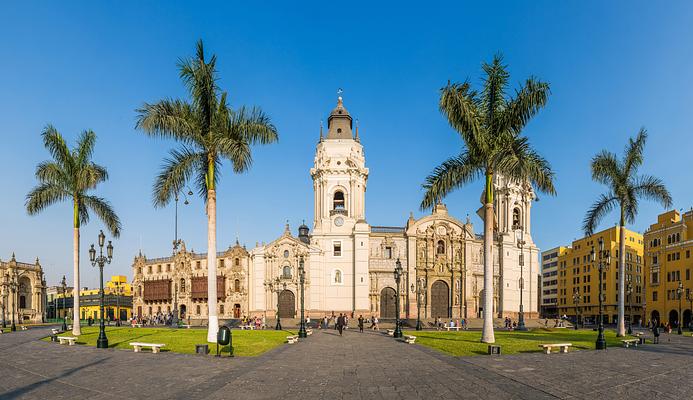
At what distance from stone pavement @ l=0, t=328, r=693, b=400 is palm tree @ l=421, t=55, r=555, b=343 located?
6.19m

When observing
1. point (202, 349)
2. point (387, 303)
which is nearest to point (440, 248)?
point (387, 303)

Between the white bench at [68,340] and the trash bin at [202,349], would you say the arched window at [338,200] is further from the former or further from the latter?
the trash bin at [202,349]

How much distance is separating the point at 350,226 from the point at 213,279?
41199 millimetres

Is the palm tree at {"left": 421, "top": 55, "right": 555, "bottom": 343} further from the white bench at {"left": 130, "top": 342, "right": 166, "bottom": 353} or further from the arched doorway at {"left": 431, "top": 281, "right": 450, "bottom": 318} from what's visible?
the arched doorway at {"left": 431, "top": 281, "right": 450, "bottom": 318}

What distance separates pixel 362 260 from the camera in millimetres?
63031

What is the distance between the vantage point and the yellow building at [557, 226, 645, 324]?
299 feet

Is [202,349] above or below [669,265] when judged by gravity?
above

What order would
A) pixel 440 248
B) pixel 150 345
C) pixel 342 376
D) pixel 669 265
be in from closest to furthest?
pixel 342 376 < pixel 150 345 < pixel 440 248 < pixel 669 265

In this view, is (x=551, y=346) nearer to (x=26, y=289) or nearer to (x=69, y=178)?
(x=69, y=178)

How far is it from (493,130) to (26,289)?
285 feet

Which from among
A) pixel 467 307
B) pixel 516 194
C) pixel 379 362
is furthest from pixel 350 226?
pixel 379 362

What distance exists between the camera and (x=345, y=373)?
52.3 ft

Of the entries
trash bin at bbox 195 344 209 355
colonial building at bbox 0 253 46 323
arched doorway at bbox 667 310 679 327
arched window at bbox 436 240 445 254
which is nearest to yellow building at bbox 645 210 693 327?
arched doorway at bbox 667 310 679 327

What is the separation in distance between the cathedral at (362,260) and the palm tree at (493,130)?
37.8 metres
